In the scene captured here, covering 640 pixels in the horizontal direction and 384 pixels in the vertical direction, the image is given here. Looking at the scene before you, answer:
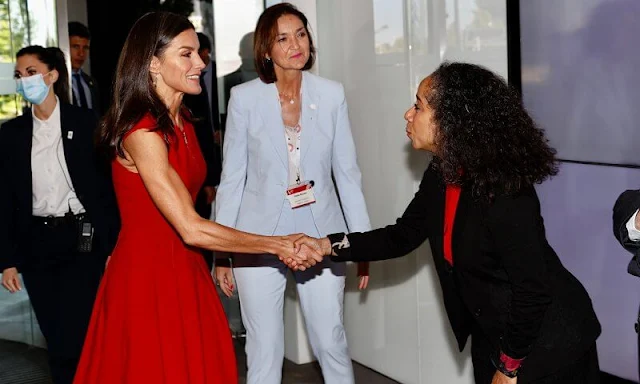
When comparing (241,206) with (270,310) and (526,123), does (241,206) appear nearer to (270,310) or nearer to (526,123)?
(270,310)

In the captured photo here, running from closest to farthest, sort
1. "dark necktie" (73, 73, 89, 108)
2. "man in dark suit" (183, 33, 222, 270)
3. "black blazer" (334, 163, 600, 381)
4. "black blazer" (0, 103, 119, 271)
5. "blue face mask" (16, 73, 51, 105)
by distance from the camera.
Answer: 1. "black blazer" (334, 163, 600, 381)
2. "black blazer" (0, 103, 119, 271)
3. "blue face mask" (16, 73, 51, 105)
4. "man in dark suit" (183, 33, 222, 270)
5. "dark necktie" (73, 73, 89, 108)

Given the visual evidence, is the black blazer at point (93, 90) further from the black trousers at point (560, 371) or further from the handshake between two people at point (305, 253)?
the black trousers at point (560, 371)

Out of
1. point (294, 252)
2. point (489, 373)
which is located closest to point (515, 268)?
point (489, 373)

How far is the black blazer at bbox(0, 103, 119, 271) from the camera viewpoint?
14.5ft

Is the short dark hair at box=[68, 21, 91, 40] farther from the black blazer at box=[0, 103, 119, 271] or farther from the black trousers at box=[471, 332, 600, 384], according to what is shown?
the black trousers at box=[471, 332, 600, 384]

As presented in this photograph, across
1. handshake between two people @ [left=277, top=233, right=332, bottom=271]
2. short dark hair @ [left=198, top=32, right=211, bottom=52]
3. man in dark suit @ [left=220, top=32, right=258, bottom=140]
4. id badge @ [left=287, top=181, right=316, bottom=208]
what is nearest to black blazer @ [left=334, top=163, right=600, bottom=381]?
handshake between two people @ [left=277, top=233, right=332, bottom=271]

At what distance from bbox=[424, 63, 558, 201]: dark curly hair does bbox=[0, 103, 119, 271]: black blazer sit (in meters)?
2.21

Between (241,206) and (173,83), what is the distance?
1009 mm

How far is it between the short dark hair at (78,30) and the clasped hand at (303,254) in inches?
156

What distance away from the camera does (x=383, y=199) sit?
16.0ft

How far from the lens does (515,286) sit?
2.54 meters

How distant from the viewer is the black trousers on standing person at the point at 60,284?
443 centimetres

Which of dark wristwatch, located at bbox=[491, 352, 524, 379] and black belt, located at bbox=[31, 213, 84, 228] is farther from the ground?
black belt, located at bbox=[31, 213, 84, 228]

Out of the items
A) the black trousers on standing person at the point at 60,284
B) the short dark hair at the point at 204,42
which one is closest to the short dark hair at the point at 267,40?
the black trousers on standing person at the point at 60,284
